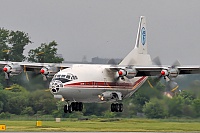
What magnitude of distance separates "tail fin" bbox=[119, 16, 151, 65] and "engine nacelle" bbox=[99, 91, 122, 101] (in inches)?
179

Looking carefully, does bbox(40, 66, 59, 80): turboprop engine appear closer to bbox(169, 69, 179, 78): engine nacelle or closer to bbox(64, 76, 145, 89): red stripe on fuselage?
bbox(64, 76, 145, 89): red stripe on fuselage

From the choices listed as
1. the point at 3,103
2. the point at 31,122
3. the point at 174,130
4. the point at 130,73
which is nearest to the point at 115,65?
the point at 130,73

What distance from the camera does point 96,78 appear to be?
66938 mm

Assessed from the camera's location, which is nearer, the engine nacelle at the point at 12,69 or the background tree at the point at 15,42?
the engine nacelle at the point at 12,69

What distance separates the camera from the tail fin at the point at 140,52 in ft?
240

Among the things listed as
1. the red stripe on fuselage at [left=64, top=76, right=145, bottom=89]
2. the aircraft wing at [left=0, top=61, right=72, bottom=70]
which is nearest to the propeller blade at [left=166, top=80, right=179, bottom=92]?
the red stripe on fuselage at [left=64, top=76, right=145, bottom=89]

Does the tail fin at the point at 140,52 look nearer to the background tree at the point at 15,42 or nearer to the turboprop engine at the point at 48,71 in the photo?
the turboprop engine at the point at 48,71

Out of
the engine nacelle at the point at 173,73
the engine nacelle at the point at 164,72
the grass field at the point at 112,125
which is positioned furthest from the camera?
the grass field at the point at 112,125

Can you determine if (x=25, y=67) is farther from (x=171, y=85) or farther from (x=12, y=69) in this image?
(x=171, y=85)

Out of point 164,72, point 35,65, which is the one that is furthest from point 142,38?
point 164,72

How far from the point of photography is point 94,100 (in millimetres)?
67188

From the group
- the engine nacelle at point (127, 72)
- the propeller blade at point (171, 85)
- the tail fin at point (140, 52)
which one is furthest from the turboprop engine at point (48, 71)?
the propeller blade at point (171, 85)

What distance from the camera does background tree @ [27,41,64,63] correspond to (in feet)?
305

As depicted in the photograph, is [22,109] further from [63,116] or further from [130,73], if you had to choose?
[130,73]
